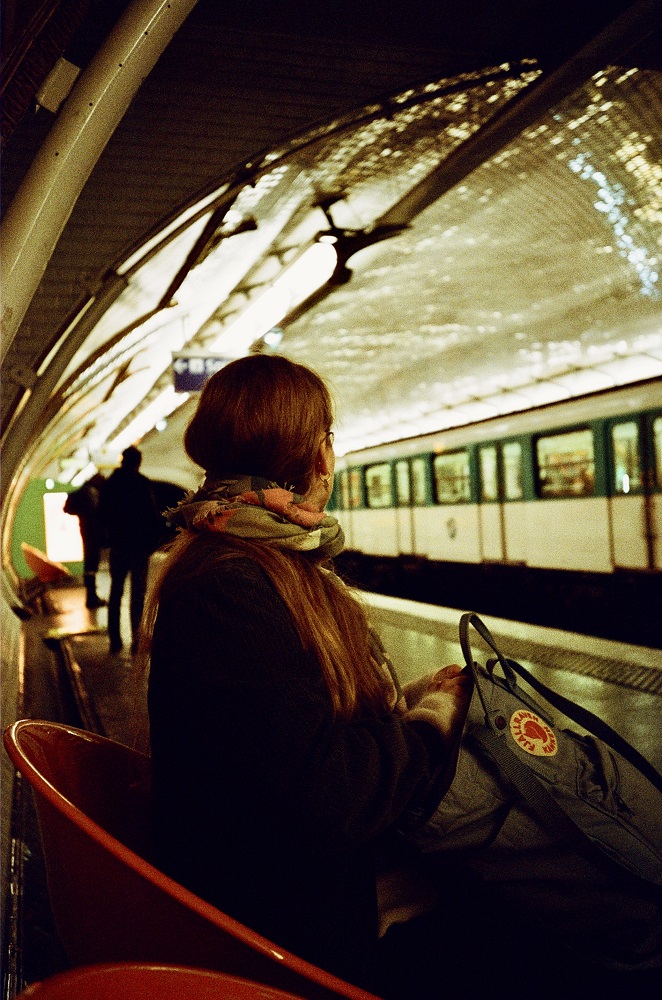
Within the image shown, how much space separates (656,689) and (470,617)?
15.8 feet

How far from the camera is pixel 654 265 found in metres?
10.8

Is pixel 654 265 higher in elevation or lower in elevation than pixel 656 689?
higher

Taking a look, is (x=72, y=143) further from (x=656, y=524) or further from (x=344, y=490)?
(x=344, y=490)

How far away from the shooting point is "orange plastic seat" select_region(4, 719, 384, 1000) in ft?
3.77

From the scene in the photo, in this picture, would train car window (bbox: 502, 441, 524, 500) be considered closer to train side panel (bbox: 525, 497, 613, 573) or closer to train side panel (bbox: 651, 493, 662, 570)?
train side panel (bbox: 525, 497, 613, 573)

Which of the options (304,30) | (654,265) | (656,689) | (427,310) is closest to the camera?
(304,30)

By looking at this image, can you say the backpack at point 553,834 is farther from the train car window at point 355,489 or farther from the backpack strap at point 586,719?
the train car window at point 355,489

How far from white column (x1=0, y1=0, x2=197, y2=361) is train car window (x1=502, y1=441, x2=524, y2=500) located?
34.6 feet

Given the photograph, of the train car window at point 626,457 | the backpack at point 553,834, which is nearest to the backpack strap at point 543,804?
the backpack at point 553,834

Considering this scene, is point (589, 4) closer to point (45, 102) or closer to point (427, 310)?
point (45, 102)

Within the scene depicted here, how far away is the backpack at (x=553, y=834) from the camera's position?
1322 mm

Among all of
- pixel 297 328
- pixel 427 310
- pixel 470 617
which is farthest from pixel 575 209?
pixel 470 617

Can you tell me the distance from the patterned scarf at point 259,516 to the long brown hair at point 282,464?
21 mm

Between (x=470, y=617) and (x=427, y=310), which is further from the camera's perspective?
(x=427, y=310)
